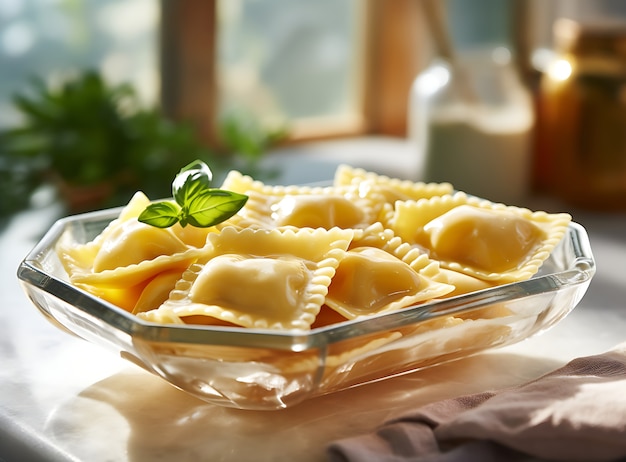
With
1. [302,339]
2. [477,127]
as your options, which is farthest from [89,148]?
[302,339]

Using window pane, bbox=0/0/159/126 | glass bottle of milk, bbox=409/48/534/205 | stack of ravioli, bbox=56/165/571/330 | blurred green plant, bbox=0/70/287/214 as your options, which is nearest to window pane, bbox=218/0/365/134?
window pane, bbox=0/0/159/126

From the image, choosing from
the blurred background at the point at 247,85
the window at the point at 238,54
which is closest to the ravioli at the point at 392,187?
the blurred background at the point at 247,85

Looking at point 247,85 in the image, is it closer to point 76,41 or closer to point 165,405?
point 76,41

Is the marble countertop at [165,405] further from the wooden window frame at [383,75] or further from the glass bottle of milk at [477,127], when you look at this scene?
the wooden window frame at [383,75]

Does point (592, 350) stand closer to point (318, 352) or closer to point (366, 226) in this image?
point (366, 226)

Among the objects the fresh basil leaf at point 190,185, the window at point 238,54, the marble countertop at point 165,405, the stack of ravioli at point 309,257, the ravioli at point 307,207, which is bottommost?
the marble countertop at point 165,405

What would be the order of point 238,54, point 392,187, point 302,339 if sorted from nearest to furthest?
point 302,339 < point 392,187 < point 238,54
